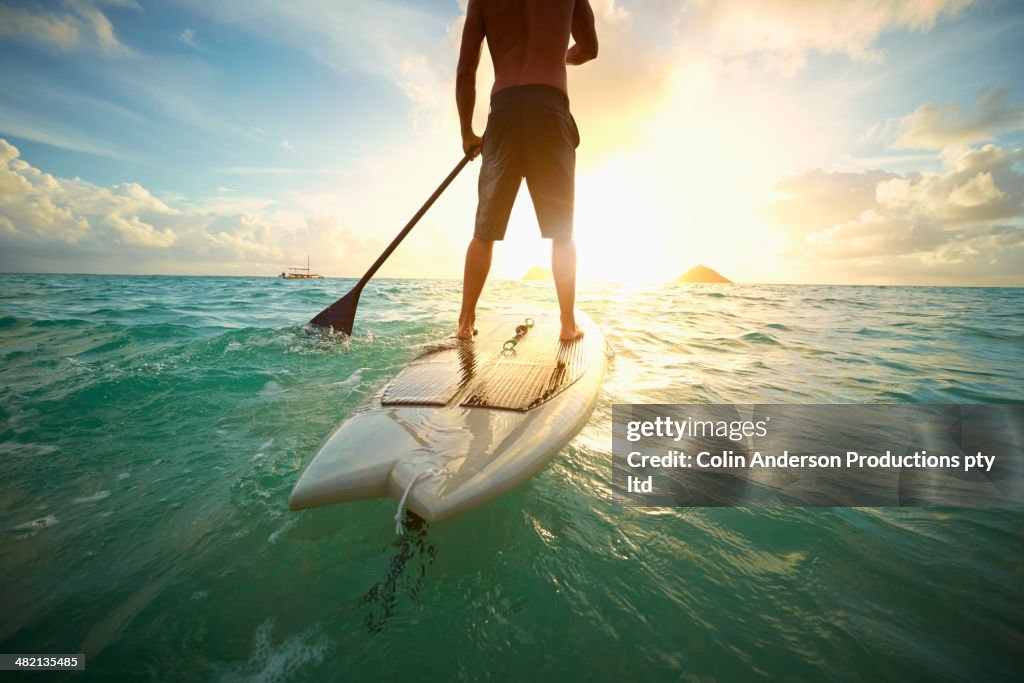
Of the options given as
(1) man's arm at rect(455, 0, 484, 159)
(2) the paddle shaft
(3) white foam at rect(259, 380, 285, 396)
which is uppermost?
(1) man's arm at rect(455, 0, 484, 159)

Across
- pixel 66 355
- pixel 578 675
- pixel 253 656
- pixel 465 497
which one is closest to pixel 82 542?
pixel 253 656

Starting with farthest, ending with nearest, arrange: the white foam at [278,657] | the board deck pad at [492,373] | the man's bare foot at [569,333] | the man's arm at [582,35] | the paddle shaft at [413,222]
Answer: the paddle shaft at [413,222] < the man's bare foot at [569,333] < the man's arm at [582,35] < the board deck pad at [492,373] < the white foam at [278,657]

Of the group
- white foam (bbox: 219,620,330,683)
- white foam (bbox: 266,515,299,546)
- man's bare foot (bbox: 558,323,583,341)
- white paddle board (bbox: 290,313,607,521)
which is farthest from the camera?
man's bare foot (bbox: 558,323,583,341)

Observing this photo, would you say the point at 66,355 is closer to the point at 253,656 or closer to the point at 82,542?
the point at 82,542

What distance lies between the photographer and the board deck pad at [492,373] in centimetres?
174

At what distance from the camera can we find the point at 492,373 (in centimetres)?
212

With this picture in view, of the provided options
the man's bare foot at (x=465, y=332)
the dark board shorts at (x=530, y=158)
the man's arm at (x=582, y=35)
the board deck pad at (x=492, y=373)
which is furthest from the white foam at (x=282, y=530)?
the man's arm at (x=582, y=35)

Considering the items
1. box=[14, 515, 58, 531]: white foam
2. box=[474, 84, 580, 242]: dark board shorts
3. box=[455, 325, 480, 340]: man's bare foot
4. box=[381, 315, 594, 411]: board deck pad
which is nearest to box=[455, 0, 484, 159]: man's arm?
box=[474, 84, 580, 242]: dark board shorts

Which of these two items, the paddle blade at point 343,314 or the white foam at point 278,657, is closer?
the white foam at point 278,657

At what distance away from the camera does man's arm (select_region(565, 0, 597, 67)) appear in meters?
2.80

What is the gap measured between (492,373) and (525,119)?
1653mm

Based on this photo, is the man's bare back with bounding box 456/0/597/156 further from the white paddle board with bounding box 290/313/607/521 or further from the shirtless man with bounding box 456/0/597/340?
the white paddle board with bounding box 290/313/607/521

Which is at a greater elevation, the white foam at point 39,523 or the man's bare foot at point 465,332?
the man's bare foot at point 465,332

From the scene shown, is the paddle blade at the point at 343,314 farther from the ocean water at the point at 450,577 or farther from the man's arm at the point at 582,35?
the man's arm at the point at 582,35
